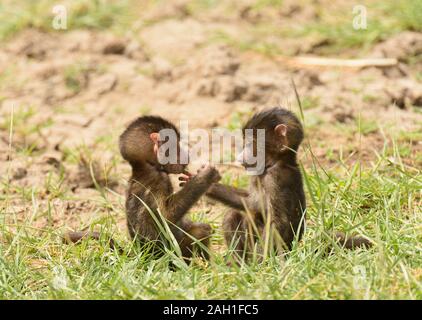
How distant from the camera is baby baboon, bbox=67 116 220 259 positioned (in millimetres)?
6547

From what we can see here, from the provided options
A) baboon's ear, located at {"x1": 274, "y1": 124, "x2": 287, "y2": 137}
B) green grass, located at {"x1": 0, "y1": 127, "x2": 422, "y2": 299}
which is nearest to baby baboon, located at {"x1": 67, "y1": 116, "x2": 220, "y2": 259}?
green grass, located at {"x1": 0, "y1": 127, "x2": 422, "y2": 299}

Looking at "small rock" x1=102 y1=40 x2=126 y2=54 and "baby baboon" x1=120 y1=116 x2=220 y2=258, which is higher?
"small rock" x1=102 y1=40 x2=126 y2=54

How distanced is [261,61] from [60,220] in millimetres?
3885

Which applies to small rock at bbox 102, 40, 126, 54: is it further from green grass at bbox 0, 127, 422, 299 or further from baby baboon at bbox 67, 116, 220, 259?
baby baboon at bbox 67, 116, 220, 259

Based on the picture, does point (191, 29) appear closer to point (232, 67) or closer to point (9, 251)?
point (232, 67)

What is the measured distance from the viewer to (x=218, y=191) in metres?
6.75

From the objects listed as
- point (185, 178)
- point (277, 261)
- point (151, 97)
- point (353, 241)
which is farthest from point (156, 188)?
point (151, 97)

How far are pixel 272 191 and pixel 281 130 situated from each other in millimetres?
455

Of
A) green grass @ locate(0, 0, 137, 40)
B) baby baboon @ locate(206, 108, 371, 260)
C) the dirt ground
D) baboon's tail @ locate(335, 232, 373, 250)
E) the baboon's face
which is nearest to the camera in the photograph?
baboon's tail @ locate(335, 232, 373, 250)

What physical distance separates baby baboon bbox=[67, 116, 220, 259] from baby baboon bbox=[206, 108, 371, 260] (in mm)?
221

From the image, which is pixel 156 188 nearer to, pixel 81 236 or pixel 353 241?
pixel 81 236

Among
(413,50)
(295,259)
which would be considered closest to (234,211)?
(295,259)

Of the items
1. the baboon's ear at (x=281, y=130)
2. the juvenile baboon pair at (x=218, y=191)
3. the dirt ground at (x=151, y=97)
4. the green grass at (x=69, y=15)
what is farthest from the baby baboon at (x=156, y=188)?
the green grass at (x=69, y=15)

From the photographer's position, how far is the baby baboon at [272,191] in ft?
21.3
